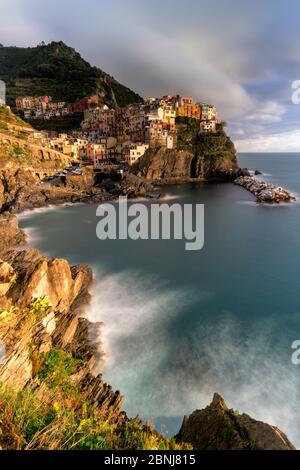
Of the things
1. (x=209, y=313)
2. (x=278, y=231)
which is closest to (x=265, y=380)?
(x=209, y=313)

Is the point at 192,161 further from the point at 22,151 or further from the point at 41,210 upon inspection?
the point at 41,210

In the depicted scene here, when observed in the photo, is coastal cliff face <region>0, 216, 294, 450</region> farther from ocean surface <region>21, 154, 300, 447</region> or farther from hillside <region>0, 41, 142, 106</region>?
hillside <region>0, 41, 142, 106</region>

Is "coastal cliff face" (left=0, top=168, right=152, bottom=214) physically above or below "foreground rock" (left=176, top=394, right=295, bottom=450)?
above

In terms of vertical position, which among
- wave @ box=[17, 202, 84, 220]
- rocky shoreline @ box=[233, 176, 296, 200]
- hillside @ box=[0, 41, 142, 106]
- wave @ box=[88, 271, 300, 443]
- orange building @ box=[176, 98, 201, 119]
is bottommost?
wave @ box=[88, 271, 300, 443]

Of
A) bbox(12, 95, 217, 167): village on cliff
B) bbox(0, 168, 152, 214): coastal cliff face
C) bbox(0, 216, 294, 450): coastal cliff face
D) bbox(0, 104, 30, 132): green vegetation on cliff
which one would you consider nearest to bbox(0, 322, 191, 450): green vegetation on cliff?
bbox(0, 216, 294, 450): coastal cliff face

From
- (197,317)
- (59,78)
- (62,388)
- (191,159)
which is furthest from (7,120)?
(62,388)

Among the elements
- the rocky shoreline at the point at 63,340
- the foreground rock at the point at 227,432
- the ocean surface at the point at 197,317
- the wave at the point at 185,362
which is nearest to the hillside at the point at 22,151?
the ocean surface at the point at 197,317

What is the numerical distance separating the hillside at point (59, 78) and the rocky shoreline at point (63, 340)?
107051 mm

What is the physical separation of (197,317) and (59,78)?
147 m

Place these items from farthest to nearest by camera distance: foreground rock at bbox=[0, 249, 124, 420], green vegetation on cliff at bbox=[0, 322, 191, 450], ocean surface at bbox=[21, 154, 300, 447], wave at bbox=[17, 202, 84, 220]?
wave at bbox=[17, 202, 84, 220]
ocean surface at bbox=[21, 154, 300, 447]
foreground rock at bbox=[0, 249, 124, 420]
green vegetation on cliff at bbox=[0, 322, 191, 450]

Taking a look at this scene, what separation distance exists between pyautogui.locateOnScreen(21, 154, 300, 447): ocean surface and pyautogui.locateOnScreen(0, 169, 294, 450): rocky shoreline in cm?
149

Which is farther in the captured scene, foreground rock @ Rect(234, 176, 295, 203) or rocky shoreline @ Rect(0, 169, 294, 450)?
foreground rock @ Rect(234, 176, 295, 203)

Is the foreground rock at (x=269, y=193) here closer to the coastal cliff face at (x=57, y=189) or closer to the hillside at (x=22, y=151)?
the coastal cliff face at (x=57, y=189)

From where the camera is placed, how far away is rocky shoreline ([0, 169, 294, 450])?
19.7 ft
